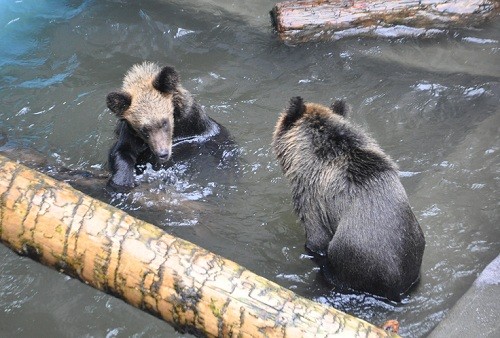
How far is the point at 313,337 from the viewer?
3.35 metres

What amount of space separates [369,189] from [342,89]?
3.23 m

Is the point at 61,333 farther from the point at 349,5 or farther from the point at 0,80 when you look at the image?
the point at 349,5

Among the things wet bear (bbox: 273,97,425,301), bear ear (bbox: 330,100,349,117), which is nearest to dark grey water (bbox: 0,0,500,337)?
wet bear (bbox: 273,97,425,301)

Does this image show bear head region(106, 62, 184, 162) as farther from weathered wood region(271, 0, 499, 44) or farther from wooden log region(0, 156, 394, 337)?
weathered wood region(271, 0, 499, 44)

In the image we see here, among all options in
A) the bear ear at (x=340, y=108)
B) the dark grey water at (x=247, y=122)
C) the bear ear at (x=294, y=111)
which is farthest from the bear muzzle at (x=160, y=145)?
the bear ear at (x=340, y=108)

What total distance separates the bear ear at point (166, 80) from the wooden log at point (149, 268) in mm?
2360

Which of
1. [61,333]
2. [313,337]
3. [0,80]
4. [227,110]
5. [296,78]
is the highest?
[313,337]

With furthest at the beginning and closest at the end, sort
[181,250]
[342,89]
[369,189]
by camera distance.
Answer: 1. [342,89]
2. [369,189]
3. [181,250]

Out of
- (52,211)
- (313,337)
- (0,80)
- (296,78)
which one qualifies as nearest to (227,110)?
(296,78)

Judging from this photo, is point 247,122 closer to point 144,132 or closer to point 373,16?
point 144,132

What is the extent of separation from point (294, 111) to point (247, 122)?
91.7 inches

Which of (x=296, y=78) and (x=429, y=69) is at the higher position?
(x=429, y=69)

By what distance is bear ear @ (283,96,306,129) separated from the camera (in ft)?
16.8

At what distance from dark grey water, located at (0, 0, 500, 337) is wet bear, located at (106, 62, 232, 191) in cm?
29
